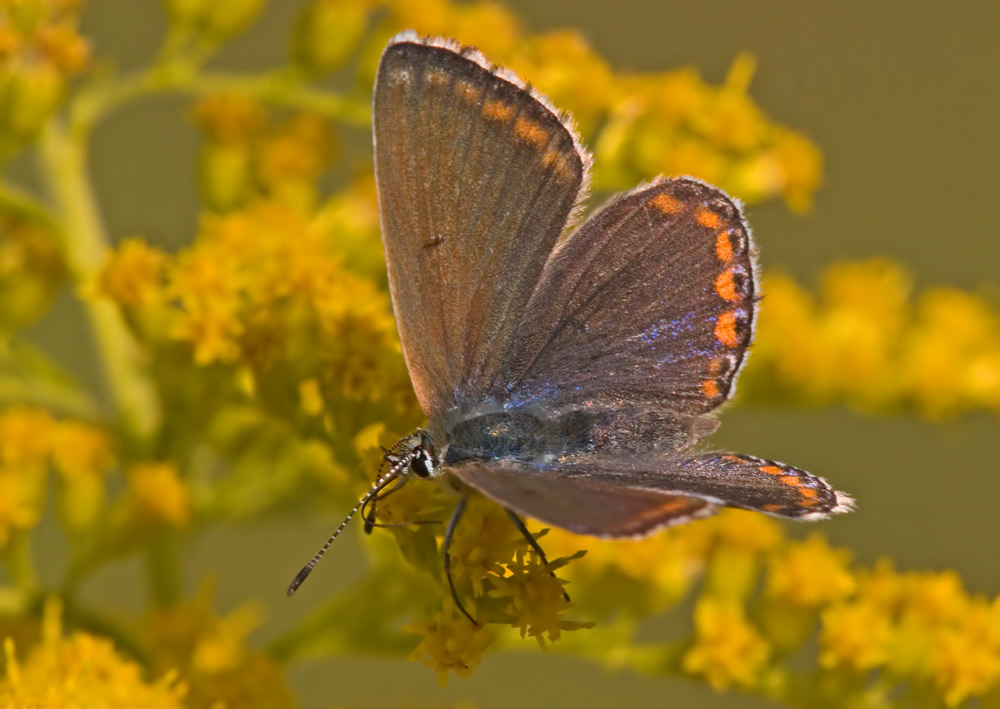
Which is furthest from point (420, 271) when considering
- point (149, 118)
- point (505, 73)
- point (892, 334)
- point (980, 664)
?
point (149, 118)

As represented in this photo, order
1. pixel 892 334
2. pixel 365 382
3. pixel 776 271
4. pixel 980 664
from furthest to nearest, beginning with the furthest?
pixel 776 271, pixel 892 334, pixel 980 664, pixel 365 382

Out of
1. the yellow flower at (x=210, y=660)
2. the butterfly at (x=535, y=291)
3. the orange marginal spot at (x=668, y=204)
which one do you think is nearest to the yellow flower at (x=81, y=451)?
the yellow flower at (x=210, y=660)

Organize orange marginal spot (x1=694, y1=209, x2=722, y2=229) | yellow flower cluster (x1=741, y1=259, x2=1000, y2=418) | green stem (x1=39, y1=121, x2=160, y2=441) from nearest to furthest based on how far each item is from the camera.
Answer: orange marginal spot (x1=694, y1=209, x2=722, y2=229) → green stem (x1=39, y1=121, x2=160, y2=441) → yellow flower cluster (x1=741, y1=259, x2=1000, y2=418)

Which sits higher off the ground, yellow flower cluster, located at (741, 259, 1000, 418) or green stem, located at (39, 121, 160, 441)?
yellow flower cluster, located at (741, 259, 1000, 418)

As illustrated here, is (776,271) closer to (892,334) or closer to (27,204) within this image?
(892,334)

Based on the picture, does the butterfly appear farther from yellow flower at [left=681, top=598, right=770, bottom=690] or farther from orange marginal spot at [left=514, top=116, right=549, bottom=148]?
yellow flower at [left=681, top=598, right=770, bottom=690]

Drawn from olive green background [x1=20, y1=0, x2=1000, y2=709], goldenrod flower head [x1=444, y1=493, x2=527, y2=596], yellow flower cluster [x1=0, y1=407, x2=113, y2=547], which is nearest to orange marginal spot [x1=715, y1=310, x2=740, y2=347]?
goldenrod flower head [x1=444, y1=493, x2=527, y2=596]
